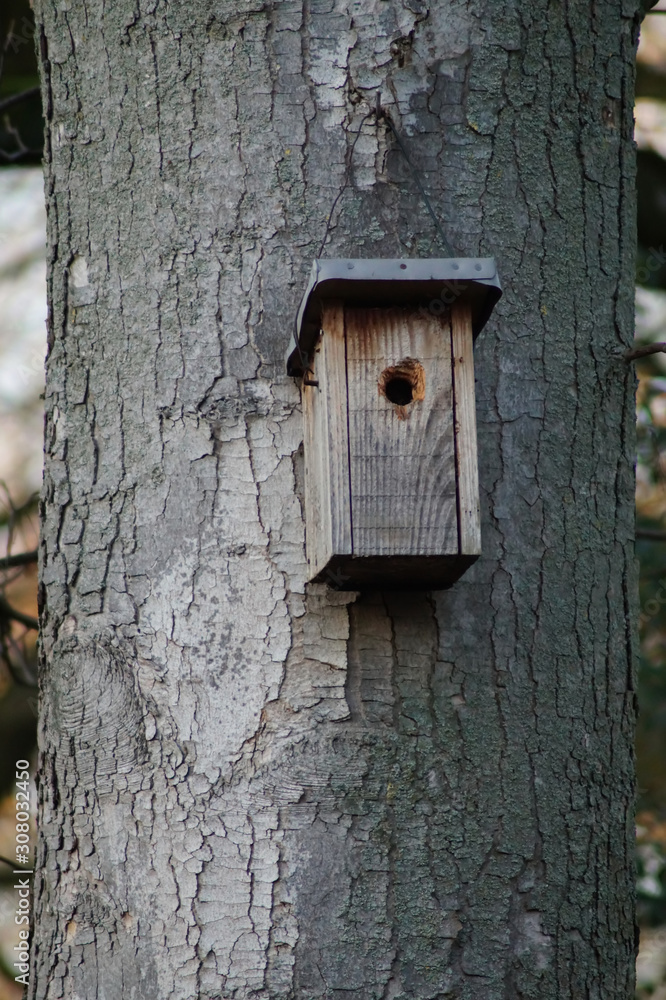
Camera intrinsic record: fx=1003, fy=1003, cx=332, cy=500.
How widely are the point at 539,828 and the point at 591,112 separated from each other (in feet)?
3.84

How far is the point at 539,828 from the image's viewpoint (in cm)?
147

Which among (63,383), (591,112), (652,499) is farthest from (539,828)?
(652,499)

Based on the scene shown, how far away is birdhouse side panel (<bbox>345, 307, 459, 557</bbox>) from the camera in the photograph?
4.47 feet

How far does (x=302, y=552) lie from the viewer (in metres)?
1.50

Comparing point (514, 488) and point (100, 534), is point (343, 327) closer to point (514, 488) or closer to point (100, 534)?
point (514, 488)

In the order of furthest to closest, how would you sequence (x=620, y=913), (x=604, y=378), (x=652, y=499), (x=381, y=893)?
1. (x=652, y=499)
2. (x=604, y=378)
3. (x=620, y=913)
4. (x=381, y=893)

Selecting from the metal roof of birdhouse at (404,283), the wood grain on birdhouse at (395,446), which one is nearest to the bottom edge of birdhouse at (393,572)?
the wood grain on birdhouse at (395,446)

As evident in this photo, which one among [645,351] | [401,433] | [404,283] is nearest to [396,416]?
[401,433]

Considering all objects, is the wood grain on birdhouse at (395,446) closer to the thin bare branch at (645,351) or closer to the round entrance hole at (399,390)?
the round entrance hole at (399,390)

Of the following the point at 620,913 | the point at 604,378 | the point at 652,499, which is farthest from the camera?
the point at 652,499

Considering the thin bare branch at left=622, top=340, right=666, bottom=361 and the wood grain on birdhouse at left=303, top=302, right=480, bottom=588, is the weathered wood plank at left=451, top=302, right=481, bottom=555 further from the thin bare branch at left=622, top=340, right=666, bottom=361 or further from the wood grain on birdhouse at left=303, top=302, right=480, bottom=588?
the thin bare branch at left=622, top=340, right=666, bottom=361

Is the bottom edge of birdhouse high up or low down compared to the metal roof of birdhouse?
down

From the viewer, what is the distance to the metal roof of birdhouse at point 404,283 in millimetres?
1340

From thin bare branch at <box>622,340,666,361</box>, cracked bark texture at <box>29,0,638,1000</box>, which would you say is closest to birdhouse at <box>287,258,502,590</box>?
cracked bark texture at <box>29,0,638,1000</box>
